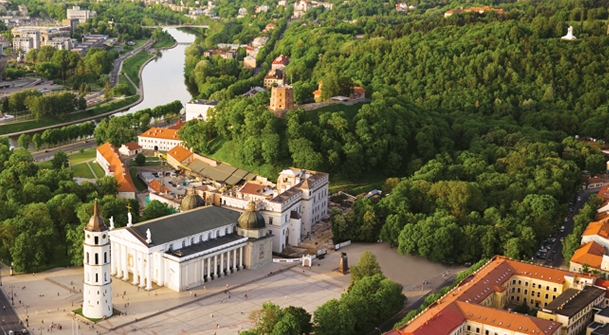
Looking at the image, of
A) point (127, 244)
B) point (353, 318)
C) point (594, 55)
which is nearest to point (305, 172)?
point (127, 244)

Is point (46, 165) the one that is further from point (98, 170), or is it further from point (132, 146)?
point (132, 146)

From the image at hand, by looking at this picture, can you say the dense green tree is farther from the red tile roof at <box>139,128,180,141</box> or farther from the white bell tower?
the white bell tower

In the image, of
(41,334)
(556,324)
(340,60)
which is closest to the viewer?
(556,324)

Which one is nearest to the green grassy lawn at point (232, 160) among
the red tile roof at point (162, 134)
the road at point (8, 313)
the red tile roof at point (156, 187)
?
the red tile roof at point (162, 134)

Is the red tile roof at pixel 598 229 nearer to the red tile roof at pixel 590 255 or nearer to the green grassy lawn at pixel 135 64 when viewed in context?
the red tile roof at pixel 590 255

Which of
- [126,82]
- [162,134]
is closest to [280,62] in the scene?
[126,82]

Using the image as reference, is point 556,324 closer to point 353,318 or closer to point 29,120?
point 353,318

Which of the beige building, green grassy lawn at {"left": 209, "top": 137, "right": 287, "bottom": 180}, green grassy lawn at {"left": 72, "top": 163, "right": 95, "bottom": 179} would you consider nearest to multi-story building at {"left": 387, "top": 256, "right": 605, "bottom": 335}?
green grassy lawn at {"left": 209, "top": 137, "right": 287, "bottom": 180}
